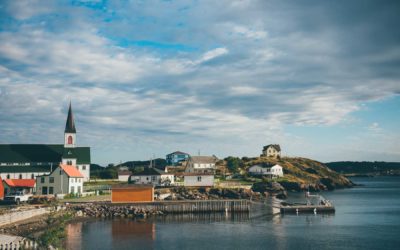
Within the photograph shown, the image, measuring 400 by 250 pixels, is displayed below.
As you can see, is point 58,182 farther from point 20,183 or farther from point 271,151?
point 271,151

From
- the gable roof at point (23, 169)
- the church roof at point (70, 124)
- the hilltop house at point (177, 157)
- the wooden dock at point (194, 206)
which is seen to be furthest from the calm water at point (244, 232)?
the hilltop house at point (177, 157)

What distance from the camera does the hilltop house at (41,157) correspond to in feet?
310

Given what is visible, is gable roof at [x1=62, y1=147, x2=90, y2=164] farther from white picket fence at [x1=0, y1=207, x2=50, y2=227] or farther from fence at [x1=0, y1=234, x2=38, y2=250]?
fence at [x1=0, y1=234, x2=38, y2=250]

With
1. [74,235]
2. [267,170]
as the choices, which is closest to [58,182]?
[74,235]

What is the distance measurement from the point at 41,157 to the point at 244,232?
6560 centimetres

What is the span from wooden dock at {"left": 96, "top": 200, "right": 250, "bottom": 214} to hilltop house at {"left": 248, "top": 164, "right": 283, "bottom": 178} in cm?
5667

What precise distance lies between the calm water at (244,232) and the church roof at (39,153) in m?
47.3

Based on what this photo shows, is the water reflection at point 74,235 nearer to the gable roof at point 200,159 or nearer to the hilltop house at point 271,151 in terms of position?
the gable roof at point 200,159

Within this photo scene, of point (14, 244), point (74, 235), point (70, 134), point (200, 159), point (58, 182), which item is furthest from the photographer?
point (200, 159)

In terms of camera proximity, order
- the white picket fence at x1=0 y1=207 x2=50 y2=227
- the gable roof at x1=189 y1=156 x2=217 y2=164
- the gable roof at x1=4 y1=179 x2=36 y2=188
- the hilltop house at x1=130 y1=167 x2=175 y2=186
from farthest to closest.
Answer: the gable roof at x1=189 y1=156 x2=217 y2=164, the hilltop house at x1=130 y1=167 x2=175 y2=186, the gable roof at x1=4 y1=179 x2=36 y2=188, the white picket fence at x1=0 y1=207 x2=50 y2=227

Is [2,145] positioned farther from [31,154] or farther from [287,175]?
Result: [287,175]

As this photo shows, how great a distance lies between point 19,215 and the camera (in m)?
50.5

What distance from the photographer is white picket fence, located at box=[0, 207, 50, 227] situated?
47047 millimetres

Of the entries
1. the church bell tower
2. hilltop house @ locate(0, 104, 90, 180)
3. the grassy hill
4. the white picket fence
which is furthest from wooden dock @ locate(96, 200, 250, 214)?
the grassy hill
